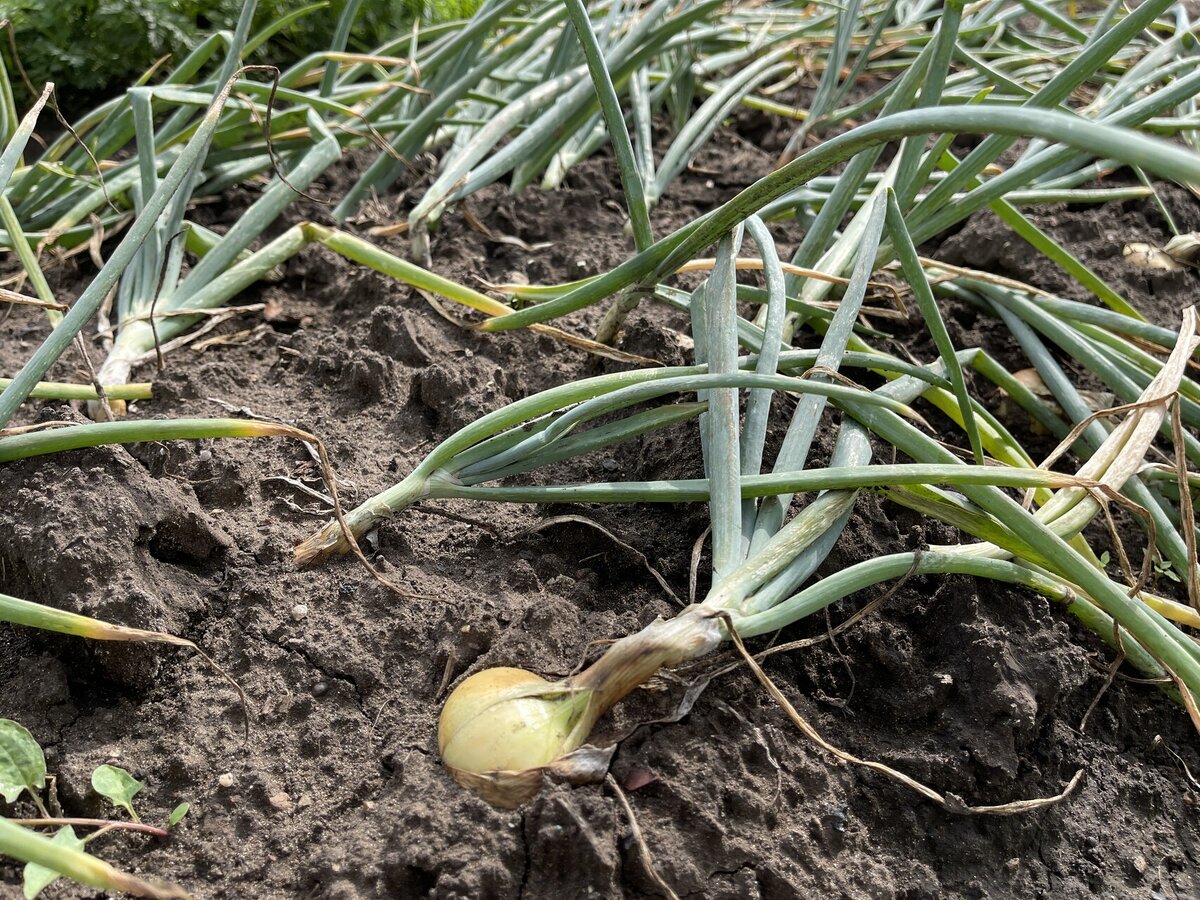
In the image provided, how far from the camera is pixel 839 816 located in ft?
3.21

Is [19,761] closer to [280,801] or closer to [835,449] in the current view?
[280,801]

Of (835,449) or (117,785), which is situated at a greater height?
(835,449)

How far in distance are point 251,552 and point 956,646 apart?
2.65 ft

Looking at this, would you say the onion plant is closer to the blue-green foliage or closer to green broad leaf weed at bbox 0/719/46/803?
green broad leaf weed at bbox 0/719/46/803

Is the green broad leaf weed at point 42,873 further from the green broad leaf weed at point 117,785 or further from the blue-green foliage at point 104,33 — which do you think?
the blue-green foliage at point 104,33

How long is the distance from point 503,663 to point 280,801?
24 cm

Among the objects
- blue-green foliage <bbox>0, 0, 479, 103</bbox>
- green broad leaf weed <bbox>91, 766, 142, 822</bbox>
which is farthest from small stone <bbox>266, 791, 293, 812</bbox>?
blue-green foliage <bbox>0, 0, 479, 103</bbox>

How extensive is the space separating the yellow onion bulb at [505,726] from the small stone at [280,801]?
16 cm

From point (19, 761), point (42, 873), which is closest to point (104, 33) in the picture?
point (19, 761)

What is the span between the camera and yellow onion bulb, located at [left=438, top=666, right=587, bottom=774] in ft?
2.94

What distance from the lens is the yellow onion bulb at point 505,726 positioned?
2.94 feet

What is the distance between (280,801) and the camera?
38.0 inches

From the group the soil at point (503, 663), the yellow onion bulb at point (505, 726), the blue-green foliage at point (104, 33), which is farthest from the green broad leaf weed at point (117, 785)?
the blue-green foliage at point (104, 33)

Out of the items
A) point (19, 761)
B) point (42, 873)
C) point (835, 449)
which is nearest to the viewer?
point (42, 873)
